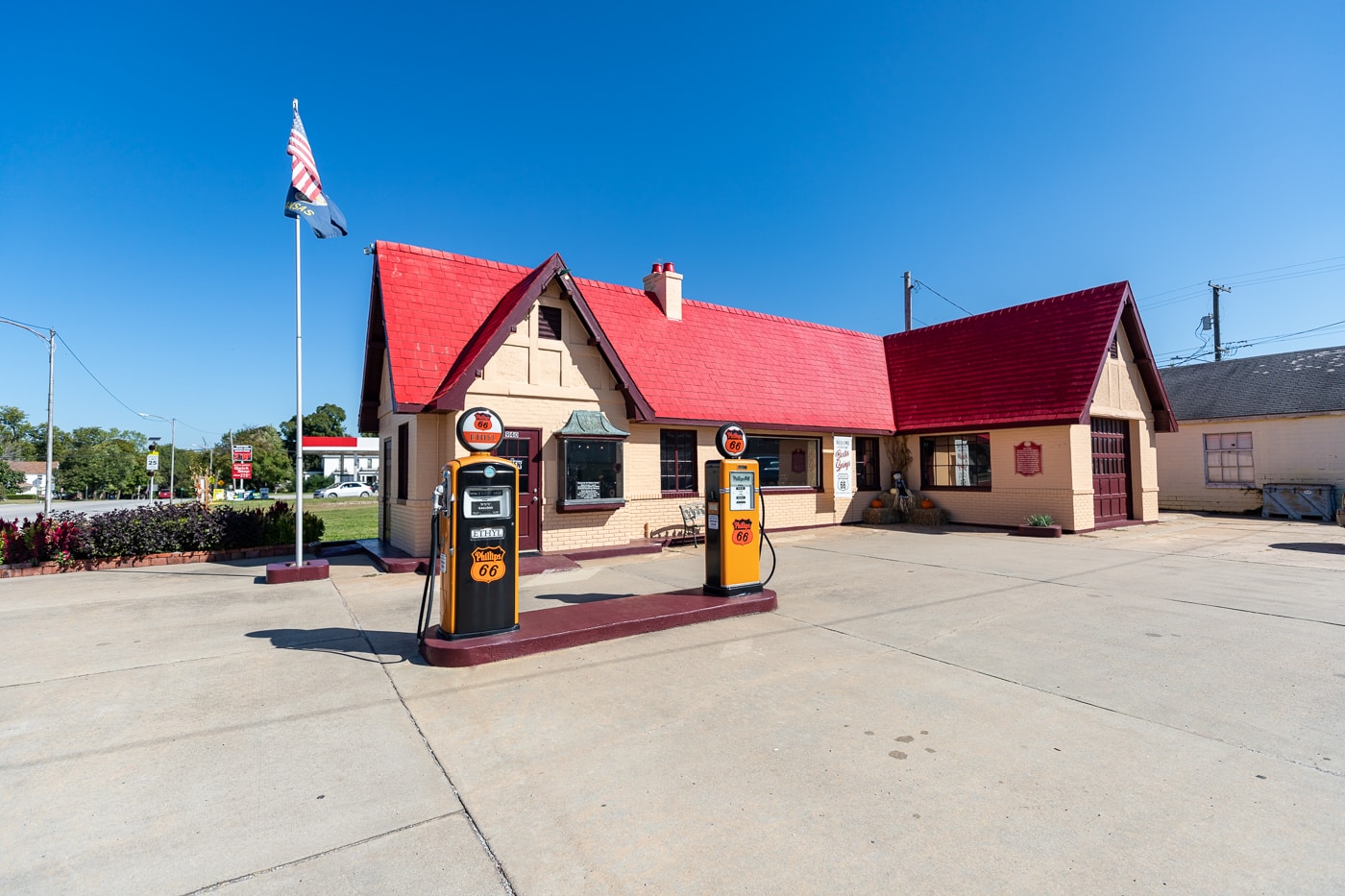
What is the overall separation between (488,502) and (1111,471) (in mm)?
17641

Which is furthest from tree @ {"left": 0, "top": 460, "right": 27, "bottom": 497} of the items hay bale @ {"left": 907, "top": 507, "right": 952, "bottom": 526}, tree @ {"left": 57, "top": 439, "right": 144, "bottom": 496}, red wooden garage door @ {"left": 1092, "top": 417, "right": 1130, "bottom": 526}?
red wooden garage door @ {"left": 1092, "top": 417, "right": 1130, "bottom": 526}

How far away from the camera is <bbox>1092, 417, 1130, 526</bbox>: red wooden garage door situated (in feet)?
55.0

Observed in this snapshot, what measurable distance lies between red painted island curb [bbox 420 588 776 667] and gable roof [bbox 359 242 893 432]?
530cm

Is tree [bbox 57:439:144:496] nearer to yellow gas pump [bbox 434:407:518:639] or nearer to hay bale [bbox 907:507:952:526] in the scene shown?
hay bale [bbox 907:507:952:526]

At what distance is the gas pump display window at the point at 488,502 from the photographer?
236 inches

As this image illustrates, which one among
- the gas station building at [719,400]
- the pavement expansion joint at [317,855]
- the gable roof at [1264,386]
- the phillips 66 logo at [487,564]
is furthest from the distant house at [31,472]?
the gable roof at [1264,386]

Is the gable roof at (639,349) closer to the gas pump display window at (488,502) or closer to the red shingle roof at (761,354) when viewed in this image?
the red shingle roof at (761,354)

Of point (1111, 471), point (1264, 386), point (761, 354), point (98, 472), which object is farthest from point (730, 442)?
point (98, 472)

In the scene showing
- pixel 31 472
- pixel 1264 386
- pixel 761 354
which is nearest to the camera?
pixel 761 354

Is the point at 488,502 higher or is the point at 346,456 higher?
the point at 346,456

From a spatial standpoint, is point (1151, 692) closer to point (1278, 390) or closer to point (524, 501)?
point (524, 501)

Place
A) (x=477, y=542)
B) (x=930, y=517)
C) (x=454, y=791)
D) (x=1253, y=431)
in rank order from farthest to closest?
(x=1253, y=431) < (x=930, y=517) < (x=477, y=542) < (x=454, y=791)

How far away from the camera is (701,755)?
13.2ft

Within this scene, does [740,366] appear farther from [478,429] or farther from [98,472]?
[98,472]
